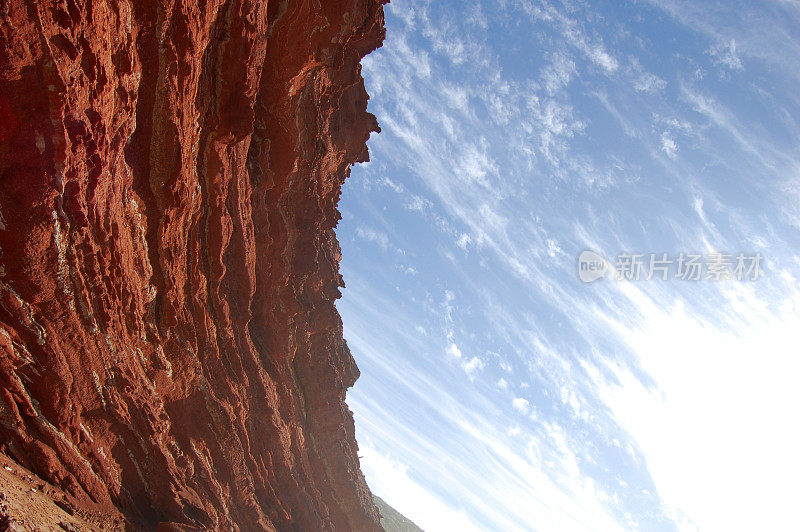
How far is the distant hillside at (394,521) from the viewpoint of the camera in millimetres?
50500

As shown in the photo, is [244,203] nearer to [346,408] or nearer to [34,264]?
[34,264]

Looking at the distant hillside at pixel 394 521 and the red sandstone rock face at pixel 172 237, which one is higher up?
the red sandstone rock face at pixel 172 237

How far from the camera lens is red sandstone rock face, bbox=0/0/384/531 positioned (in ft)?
35.2

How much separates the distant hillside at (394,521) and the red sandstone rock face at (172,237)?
30.8 meters

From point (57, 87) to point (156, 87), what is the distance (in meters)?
2.96

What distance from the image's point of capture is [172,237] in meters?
15.1

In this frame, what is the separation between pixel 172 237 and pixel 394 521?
49.3 m

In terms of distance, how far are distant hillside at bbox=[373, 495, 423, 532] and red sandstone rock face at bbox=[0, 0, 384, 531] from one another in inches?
1213

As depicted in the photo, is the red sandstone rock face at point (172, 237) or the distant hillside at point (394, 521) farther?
the distant hillside at point (394, 521)

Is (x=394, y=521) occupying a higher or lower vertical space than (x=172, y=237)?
lower

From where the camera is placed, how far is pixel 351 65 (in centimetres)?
1905

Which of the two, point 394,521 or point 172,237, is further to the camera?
point 394,521

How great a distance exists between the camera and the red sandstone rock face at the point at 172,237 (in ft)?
35.2

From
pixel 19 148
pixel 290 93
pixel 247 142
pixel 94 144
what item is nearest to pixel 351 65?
pixel 290 93
